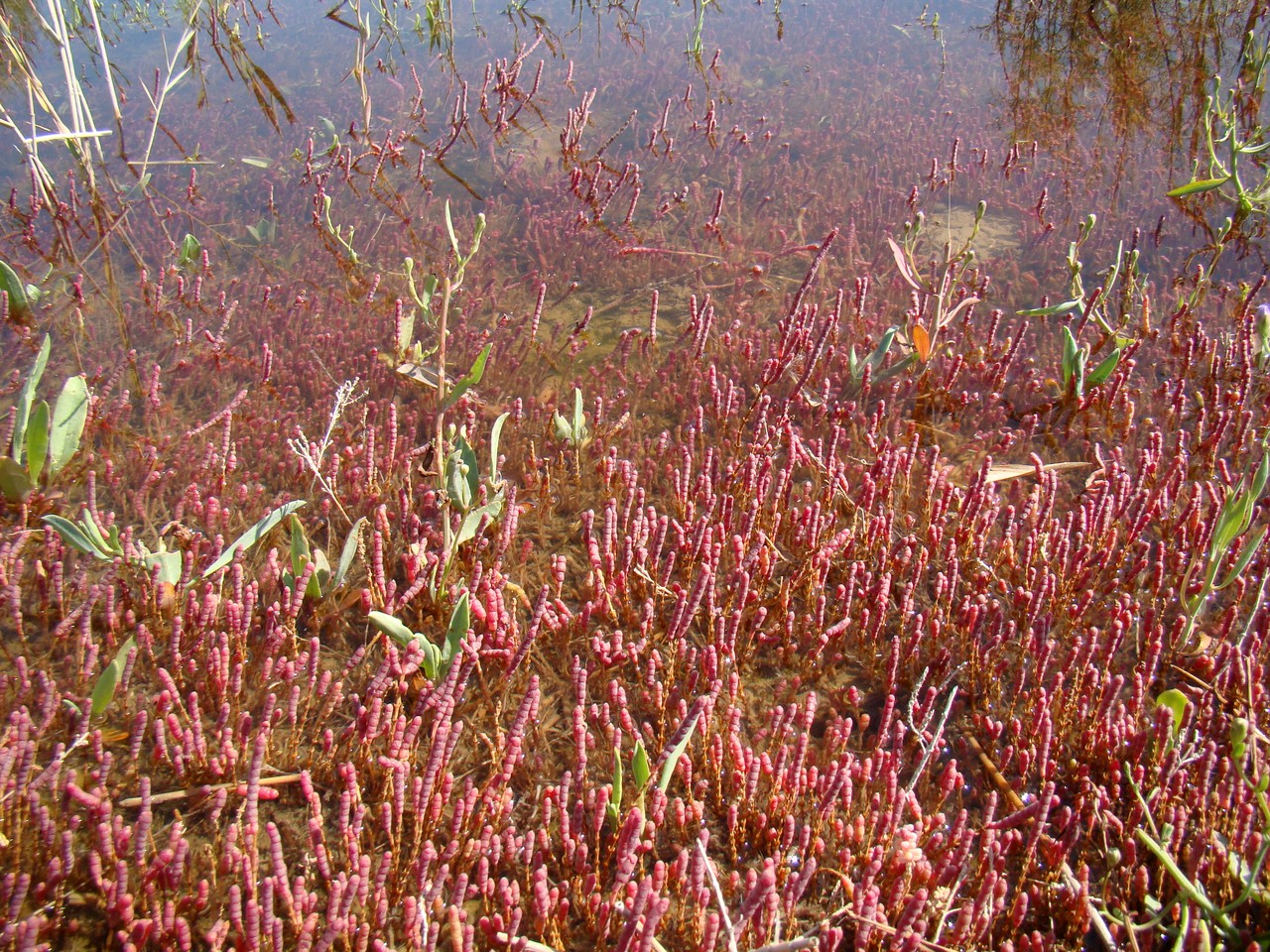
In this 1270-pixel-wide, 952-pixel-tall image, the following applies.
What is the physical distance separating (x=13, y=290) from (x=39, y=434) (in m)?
1.15

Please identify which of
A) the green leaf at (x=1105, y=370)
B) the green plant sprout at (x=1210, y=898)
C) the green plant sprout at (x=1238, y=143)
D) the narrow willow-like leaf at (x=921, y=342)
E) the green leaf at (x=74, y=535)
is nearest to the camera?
the green plant sprout at (x=1210, y=898)

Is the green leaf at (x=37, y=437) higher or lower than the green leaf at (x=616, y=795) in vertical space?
higher

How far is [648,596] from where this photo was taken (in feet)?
7.67

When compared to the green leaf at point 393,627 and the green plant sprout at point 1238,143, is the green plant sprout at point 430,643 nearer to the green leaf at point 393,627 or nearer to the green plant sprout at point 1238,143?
the green leaf at point 393,627

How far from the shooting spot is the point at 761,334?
13.8ft

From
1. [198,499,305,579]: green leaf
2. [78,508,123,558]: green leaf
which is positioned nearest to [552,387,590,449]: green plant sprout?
[198,499,305,579]: green leaf

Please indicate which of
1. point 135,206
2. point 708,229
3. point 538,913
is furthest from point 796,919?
point 135,206

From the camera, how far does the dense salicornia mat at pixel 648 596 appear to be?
156cm

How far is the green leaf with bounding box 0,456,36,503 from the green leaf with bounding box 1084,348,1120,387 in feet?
13.2

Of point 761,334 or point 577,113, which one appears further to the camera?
point 577,113

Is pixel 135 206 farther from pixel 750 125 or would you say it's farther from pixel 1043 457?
pixel 1043 457

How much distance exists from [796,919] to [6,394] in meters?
4.41

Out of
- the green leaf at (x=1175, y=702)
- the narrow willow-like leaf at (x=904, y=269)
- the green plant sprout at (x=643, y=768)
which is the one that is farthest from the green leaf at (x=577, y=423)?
the green leaf at (x=1175, y=702)

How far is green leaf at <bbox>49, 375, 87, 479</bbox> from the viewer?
2.37 meters
